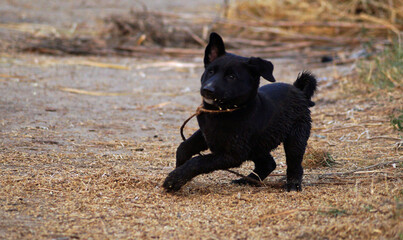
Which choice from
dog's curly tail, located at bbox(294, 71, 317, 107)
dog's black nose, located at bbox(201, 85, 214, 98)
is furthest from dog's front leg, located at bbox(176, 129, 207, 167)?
dog's curly tail, located at bbox(294, 71, 317, 107)

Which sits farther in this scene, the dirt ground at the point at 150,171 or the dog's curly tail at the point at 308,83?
the dog's curly tail at the point at 308,83

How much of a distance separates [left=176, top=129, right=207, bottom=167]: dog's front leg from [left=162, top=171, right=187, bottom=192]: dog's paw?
0.29 meters

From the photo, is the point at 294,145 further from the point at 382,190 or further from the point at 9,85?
the point at 9,85

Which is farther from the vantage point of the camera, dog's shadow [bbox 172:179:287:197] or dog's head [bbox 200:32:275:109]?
dog's shadow [bbox 172:179:287:197]

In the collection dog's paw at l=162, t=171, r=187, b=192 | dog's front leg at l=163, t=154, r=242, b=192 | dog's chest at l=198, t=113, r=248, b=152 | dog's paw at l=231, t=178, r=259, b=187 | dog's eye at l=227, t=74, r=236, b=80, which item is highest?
dog's eye at l=227, t=74, r=236, b=80

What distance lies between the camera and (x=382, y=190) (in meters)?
3.51

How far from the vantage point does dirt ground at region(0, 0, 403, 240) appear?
3021mm

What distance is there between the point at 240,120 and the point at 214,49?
53 cm

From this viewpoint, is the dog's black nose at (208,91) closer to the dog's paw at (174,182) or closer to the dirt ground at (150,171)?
the dog's paw at (174,182)

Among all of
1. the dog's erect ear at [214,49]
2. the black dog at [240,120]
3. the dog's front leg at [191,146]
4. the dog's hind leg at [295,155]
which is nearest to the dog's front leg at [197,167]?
the black dog at [240,120]

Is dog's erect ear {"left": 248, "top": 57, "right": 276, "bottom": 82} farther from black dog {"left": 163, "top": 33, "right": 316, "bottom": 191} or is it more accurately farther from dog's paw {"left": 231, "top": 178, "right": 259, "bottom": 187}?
dog's paw {"left": 231, "top": 178, "right": 259, "bottom": 187}

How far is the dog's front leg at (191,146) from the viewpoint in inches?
150

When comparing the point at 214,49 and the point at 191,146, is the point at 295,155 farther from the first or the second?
the point at 214,49

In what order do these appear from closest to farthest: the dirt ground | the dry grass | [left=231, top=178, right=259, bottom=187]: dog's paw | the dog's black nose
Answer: the dirt ground
the dog's black nose
[left=231, top=178, right=259, bottom=187]: dog's paw
the dry grass
